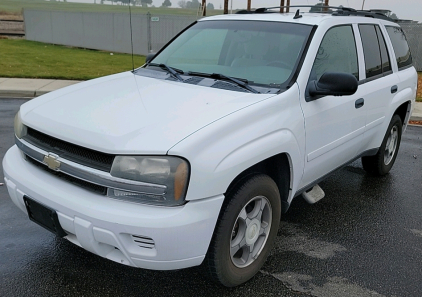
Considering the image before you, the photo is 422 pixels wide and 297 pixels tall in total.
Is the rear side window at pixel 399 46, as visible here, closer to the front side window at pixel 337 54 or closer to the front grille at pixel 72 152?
the front side window at pixel 337 54

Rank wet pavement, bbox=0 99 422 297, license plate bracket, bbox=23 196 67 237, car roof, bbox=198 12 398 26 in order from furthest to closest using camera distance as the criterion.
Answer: car roof, bbox=198 12 398 26 < wet pavement, bbox=0 99 422 297 < license plate bracket, bbox=23 196 67 237

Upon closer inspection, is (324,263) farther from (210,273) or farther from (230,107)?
(230,107)

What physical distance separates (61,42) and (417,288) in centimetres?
2434

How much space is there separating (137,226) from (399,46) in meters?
4.21

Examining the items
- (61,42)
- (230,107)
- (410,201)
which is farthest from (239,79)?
(61,42)

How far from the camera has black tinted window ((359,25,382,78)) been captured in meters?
4.18

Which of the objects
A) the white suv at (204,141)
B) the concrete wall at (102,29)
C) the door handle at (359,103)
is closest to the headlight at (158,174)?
the white suv at (204,141)

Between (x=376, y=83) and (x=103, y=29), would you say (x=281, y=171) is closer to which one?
(x=376, y=83)

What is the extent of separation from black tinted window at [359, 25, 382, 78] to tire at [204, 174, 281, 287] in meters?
1.96

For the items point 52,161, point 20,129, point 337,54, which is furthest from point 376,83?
point 20,129

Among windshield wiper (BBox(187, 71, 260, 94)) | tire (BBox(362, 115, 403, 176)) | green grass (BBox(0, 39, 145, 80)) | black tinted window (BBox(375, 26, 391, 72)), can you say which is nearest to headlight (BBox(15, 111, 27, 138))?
windshield wiper (BBox(187, 71, 260, 94))

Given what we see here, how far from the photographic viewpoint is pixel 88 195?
8.05ft

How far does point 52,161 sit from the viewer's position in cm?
260

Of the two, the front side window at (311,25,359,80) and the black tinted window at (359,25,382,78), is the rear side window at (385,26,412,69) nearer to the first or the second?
the black tinted window at (359,25,382,78)
